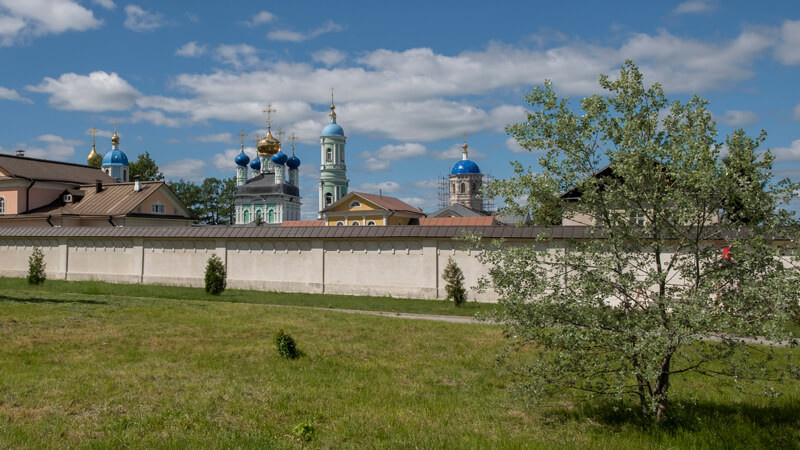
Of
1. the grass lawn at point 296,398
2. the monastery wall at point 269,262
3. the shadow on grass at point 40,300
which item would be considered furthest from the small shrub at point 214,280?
the grass lawn at point 296,398

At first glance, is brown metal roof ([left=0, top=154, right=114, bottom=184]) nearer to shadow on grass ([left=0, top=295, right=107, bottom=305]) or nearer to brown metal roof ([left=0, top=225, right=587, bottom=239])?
brown metal roof ([left=0, top=225, right=587, bottom=239])

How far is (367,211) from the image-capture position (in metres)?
55.1

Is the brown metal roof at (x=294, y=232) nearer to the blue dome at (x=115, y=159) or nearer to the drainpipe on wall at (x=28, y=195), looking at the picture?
the drainpipe on wall at (x=28, y=195)

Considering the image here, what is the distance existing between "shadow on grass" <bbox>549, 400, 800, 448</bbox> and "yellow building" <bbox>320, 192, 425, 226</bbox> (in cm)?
4655

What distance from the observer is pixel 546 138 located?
639 centimetres

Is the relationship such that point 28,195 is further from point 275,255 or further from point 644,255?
point 644,255

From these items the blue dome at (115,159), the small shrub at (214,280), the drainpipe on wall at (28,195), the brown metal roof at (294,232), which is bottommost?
the small shrub at (214,280)

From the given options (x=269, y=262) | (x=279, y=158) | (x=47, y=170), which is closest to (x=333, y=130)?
(x=279, y=158)

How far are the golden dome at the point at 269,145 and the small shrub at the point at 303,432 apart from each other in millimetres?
75736

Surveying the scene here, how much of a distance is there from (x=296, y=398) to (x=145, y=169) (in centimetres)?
6928

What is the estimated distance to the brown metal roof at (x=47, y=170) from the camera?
38.8 meters

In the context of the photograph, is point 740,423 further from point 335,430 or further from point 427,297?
point 427,297

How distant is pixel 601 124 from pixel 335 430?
4.06 meters

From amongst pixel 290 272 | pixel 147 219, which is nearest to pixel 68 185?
pixel 147 219
